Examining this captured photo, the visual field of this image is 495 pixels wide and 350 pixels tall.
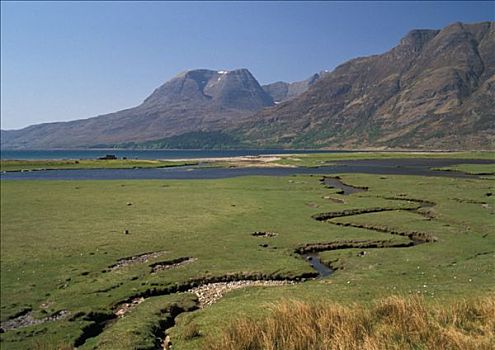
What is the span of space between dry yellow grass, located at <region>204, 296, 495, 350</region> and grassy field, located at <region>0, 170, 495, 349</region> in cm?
257

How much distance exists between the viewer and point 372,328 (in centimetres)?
1374

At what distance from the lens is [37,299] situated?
22.9 m

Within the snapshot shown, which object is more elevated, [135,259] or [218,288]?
[135,259]

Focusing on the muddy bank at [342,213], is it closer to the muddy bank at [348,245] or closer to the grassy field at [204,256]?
the grassy field at [204,256]

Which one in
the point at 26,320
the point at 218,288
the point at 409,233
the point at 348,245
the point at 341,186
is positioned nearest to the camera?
the point at 26,320

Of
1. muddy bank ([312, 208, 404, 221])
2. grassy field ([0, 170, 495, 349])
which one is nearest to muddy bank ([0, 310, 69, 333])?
grassy field ([0, 170, 495, 349])

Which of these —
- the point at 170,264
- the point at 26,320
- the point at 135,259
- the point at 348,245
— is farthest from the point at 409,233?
the point at 26,320

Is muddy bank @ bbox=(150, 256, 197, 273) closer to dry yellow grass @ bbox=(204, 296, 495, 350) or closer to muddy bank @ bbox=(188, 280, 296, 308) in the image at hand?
muddy bank @ bbox=(188, 280, 296, 308)

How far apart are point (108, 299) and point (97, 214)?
27.7 metres

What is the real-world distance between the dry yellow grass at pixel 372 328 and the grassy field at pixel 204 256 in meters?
2.57

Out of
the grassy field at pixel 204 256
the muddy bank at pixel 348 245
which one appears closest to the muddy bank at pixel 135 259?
the grassy field at pixel 204 256

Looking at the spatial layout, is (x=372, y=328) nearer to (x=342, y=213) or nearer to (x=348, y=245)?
(x=348, y=245)

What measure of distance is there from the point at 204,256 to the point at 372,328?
1905cm

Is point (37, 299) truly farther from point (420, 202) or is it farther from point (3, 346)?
point (420, 202)
